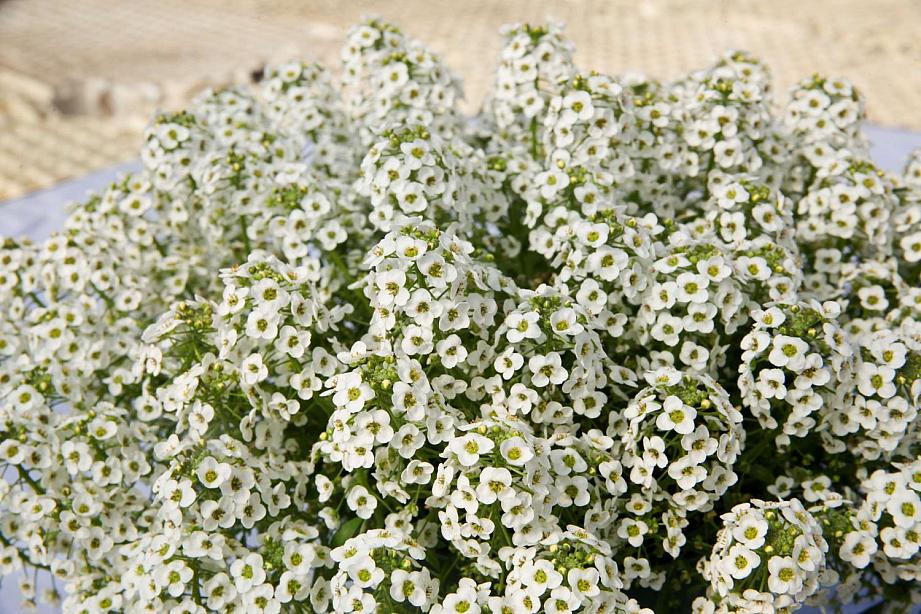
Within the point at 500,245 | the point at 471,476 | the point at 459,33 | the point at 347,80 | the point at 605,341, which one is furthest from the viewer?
the point at 459,33

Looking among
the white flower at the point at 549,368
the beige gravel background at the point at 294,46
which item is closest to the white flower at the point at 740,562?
the white flower at the point at 549,368

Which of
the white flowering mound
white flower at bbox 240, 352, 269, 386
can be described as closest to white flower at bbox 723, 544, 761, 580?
the white flowering mound

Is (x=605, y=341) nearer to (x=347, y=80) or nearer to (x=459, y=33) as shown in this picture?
(x=347, y=80)

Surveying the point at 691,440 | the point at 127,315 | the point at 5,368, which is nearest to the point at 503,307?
the point at 691,440

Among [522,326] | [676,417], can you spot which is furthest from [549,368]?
[676,417]

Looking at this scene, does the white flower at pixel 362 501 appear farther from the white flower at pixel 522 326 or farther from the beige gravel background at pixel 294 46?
the beige gravel background at pixel 294 46

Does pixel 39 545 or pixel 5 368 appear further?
pixel 5 368

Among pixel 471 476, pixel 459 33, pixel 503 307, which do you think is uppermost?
pixel 503 307
